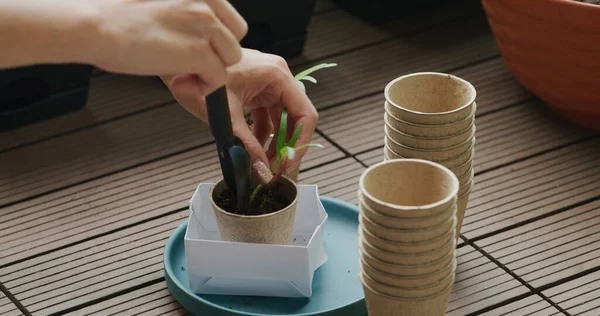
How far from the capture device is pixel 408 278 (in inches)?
42.9

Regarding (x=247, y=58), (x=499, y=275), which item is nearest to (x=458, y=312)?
(x=499, y=275)

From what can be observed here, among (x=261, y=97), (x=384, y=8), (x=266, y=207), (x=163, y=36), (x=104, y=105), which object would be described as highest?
(x=163, y=36)

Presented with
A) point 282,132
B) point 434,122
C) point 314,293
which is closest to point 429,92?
point 434,122

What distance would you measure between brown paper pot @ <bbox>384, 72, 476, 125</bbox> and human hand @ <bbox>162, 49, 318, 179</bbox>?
0.41 feet

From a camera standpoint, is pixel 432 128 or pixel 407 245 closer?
pixel 407 245

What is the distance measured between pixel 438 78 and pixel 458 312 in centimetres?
34

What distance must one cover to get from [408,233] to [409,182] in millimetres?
120

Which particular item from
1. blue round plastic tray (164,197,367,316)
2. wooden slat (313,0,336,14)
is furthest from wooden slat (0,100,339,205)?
wooden slat (313,0,336,14)

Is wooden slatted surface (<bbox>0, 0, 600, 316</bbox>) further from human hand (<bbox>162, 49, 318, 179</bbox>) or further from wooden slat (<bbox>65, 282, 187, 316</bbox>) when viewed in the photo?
human hand (<bbox>162, 49, 318, 179</bbox>)

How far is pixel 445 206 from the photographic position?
1.06 metres

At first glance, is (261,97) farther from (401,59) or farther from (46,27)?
(401,59)

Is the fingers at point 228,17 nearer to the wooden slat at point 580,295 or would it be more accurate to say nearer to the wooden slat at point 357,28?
the wooden slat at point 580,295

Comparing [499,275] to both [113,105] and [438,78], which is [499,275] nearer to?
[438,78]

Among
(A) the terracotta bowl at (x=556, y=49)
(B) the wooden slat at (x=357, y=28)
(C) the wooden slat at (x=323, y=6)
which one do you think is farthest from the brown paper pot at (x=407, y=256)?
(C) the wooden slat at (x=323, y=6)
